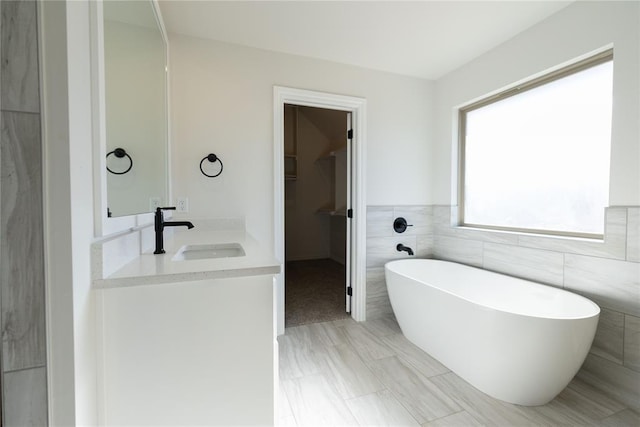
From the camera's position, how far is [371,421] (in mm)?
1357

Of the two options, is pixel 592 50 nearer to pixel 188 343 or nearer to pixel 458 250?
pixel 458 250

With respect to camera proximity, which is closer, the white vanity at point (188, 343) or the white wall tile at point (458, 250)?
the white vanity at point (188, 343)

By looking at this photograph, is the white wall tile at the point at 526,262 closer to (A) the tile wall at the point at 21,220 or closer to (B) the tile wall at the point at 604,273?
(B) the tile wall at the point at 604,273

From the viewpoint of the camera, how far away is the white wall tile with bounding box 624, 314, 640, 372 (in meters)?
1.45

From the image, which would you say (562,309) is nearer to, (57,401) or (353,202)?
(353,202)

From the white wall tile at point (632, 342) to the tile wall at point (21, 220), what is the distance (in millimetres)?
2654

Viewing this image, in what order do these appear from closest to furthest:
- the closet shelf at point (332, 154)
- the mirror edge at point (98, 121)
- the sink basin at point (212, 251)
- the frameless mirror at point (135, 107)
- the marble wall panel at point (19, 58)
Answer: the marble wall panel at point (19, 58)
the mirror edge at point (98, 121)
the frameless mirror at point (135, 107)
the sink basin at point (212, 251)
the closet shelf at point (332, 154)

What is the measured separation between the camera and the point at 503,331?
142 cm

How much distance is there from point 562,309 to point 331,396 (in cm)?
159

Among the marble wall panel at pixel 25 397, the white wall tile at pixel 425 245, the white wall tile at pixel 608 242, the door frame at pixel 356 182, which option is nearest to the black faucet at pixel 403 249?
the white wall tile at pixel 425 245

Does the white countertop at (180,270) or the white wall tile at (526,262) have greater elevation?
the white countertop at (180,270)

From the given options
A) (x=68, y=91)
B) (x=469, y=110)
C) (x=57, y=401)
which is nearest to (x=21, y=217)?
(x=68, y=91)

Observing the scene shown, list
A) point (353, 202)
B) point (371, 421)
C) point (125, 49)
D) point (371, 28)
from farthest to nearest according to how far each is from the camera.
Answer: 1. point (353, 202)
2. point (371, 28)
3. point (371, 421)
4. point (125, 49)

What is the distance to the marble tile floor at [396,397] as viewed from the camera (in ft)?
4.50
